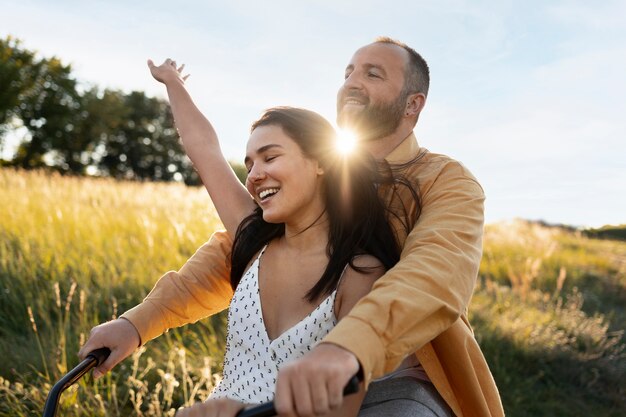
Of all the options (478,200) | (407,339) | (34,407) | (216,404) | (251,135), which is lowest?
(34,407)

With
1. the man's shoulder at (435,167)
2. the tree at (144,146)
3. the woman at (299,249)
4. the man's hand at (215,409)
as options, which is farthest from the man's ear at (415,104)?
the tree at (144,146)

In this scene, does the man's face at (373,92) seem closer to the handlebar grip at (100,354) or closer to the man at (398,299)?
the man at (398,299)

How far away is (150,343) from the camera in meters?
4.75

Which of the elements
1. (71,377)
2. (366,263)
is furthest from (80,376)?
(366,263)

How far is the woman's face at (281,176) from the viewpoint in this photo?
7.01 feet

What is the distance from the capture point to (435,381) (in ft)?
7.45

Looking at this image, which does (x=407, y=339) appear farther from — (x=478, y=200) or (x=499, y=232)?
(x=499, y=232)

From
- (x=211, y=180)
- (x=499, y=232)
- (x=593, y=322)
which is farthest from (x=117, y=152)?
(x=211, y=180)

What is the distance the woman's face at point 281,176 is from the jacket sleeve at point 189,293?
51 centimetres

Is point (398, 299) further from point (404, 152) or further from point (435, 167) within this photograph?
point (404, 152)

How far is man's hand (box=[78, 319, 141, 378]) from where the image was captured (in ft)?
7.35

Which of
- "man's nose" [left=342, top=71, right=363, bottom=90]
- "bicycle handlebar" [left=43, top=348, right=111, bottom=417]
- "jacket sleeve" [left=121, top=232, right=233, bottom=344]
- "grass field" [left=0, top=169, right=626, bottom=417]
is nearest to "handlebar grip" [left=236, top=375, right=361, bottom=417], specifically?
"bicycle handlebar" [left=43, top=348, right=111, bottom=417]

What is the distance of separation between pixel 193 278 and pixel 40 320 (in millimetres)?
3038

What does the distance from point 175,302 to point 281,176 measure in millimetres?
735
